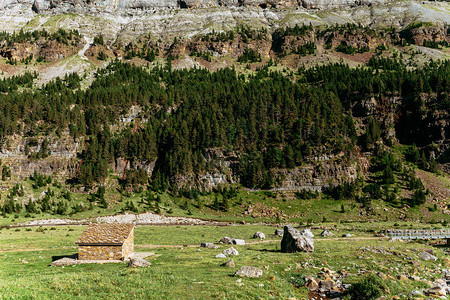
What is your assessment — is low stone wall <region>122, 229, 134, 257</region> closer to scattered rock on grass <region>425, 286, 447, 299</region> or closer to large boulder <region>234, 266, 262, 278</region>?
large boulder <region>234, 266, 262, 278</region>

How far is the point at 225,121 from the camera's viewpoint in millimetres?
123062

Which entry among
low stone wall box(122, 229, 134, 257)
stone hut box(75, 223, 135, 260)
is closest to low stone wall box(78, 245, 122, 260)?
stone hut box(75, 223, 135, 260)

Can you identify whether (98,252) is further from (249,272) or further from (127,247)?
(249,272)

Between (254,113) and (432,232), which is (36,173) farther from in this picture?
(432,232)

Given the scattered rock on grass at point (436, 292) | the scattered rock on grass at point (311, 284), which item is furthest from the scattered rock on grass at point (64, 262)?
the scattered rock on grass at point (436, 292)

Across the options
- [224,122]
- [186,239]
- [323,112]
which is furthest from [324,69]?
[186,239]

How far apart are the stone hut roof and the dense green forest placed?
7564 centimetres

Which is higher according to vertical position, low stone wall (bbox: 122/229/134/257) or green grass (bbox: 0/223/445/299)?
green grass (bbox: 0/223/445/299)

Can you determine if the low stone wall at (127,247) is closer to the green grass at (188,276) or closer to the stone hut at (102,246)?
the stone hut at (102,246)

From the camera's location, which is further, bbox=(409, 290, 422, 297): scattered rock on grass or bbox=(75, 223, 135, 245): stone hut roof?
bbox=(75, 223, 135, 245): stone hut roof

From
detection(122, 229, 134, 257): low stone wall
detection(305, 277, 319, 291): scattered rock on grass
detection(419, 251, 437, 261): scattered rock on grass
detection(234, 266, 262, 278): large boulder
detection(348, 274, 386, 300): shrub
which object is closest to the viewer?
detection(348, 274, 386, 300): shrub

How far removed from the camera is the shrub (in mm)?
17391

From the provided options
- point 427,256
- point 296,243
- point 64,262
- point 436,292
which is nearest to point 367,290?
point 436,292

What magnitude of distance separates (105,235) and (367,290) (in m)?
26.1
